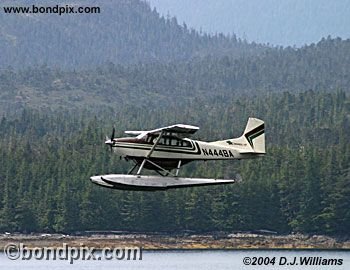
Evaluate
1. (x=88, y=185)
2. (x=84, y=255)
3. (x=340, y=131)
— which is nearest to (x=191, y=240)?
(x=88, y=185)

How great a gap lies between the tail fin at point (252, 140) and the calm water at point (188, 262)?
111 feet

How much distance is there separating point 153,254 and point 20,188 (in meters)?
21.7

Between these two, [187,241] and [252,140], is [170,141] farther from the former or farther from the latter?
[187,241]

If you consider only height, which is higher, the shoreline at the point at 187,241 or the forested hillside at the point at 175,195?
the forested hillside at the point at 175,195

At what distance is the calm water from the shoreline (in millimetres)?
2017

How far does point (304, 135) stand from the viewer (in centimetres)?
15125

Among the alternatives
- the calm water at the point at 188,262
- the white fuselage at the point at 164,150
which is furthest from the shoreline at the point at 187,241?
the white fuselage at the point at 164,150

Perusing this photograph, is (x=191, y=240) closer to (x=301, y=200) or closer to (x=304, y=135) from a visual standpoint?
(x=301, y=200)

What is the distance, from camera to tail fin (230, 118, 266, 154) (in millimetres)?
37969

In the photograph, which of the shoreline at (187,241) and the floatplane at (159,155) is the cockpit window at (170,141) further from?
the shoreline at (187,241)

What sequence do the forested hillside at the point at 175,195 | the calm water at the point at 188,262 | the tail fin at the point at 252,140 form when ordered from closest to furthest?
1. the tail fin at the point at 252,140
2. the calm water at the point at 188,262
3. the forested hillside at the point at 175,195

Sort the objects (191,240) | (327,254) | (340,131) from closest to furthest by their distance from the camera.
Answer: (327,254) → (191,240) → (340,131)

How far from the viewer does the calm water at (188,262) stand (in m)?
75.1

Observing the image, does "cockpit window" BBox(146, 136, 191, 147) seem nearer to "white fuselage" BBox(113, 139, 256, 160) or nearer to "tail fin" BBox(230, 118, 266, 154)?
"white fuselage" BBox(113, 139, 256, 160)
